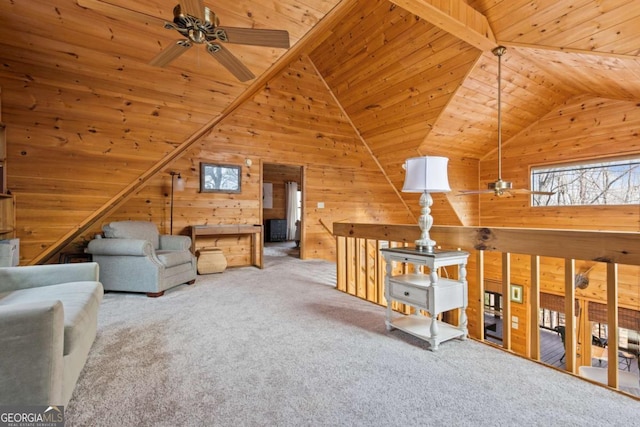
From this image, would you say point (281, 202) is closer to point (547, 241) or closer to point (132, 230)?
point (132, 230)

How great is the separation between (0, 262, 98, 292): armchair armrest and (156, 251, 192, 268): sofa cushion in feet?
4.08

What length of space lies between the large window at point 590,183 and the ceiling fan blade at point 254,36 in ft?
17.7

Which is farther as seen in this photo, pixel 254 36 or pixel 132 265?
pixel 132 265

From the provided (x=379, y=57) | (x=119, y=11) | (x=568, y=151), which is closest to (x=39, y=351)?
(x=119, y=11)

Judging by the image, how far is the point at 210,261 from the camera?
4.46m

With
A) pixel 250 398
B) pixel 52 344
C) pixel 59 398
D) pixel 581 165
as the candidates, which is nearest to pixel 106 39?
pixel 52 344

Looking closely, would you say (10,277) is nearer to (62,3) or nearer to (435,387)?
(62,3)

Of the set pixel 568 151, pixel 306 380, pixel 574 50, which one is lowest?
pixel 306 380

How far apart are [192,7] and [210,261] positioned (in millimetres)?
3462

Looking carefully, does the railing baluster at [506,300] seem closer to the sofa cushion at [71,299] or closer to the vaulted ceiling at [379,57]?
the vaulted ceiling at [379,57]

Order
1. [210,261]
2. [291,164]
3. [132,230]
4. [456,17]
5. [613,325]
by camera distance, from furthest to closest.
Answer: [291,164] < [210,261] < [132,230] < [456,17] < [613,325]

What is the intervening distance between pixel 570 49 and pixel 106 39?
4.33m

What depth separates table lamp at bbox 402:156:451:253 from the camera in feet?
7.16

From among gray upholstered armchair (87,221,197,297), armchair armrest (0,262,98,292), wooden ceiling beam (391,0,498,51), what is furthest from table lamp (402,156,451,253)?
gray upholstered armchair (87,221,197,297)
